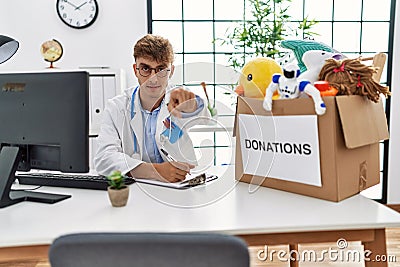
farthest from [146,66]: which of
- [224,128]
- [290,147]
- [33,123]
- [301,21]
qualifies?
[301,21]

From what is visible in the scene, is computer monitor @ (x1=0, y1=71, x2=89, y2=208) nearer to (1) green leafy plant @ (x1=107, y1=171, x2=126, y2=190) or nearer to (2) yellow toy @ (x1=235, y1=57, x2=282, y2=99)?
(1) green leafy plant @ (x1=107, y1=171, x2=126, y2=190)

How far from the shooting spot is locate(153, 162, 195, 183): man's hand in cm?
173

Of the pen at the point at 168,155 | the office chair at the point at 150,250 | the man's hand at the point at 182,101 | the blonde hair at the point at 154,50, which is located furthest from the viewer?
the blonde hair at the point at 154,50

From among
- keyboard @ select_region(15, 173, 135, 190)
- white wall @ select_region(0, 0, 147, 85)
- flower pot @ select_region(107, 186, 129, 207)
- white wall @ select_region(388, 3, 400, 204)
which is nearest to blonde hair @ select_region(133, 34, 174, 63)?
keyboard @ select_region(15, 173, 135, 190)

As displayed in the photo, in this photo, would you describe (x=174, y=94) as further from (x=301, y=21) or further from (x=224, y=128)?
(x=301, y=21)

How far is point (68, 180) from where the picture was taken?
170 centimetres

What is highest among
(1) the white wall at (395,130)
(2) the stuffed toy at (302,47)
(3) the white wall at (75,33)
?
(3) the white wall at (75,33)

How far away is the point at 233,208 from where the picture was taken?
4.52 feet

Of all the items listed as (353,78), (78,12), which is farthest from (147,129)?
(78,12)

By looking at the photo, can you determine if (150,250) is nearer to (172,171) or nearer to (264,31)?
Answer: (172,171)

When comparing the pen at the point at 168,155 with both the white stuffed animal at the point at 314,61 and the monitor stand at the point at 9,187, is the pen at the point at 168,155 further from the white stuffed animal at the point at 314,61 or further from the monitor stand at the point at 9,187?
the white stuffed animal at the point at 314,61

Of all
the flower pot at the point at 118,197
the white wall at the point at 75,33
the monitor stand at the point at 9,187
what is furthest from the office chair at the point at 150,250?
the white wall at the point at 75,33

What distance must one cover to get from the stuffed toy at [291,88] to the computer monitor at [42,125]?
640 mm

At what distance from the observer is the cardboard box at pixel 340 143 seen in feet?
4.68
